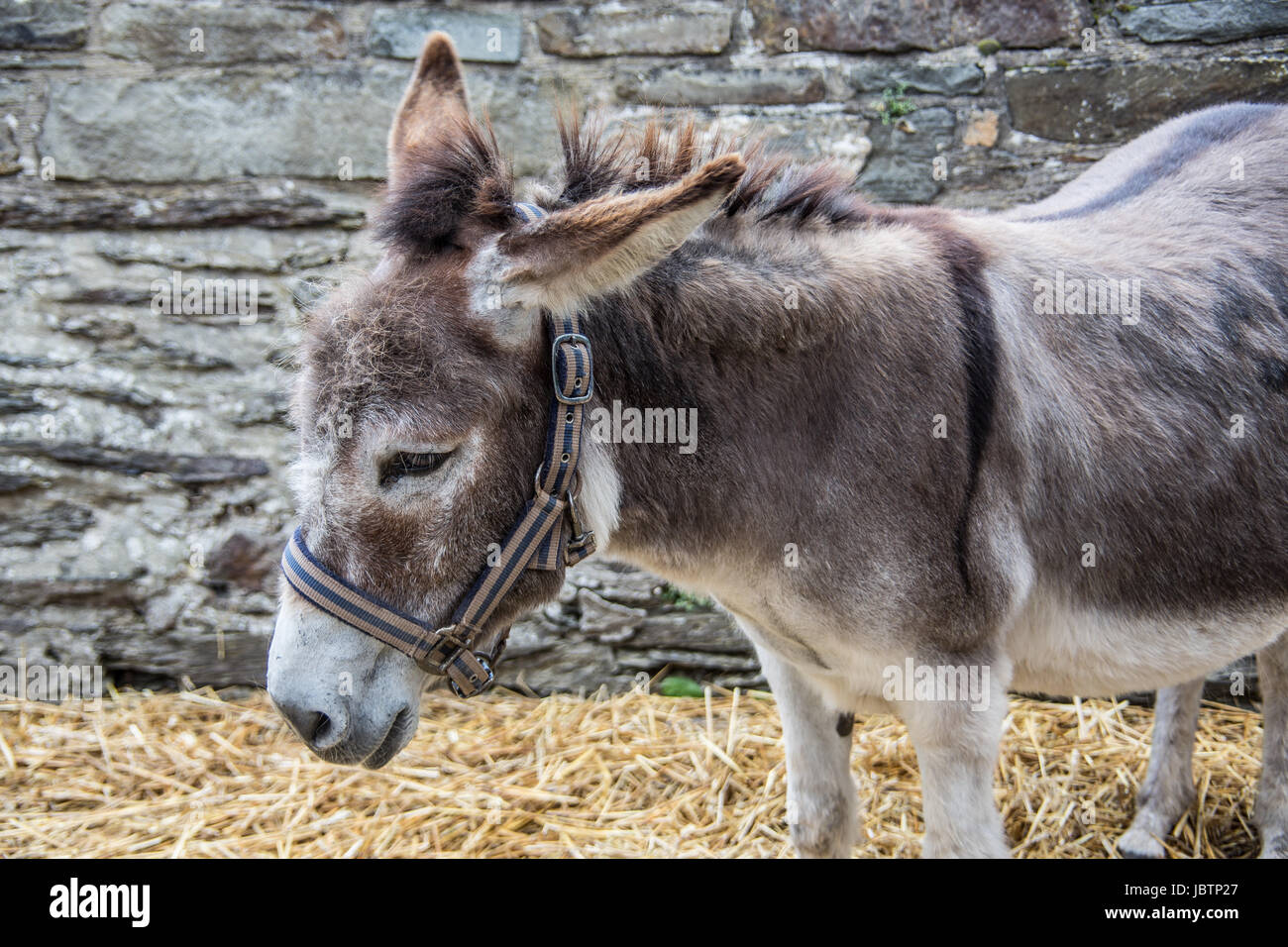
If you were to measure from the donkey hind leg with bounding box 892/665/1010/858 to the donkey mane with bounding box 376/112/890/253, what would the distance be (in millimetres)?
1021

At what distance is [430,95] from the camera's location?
90.1 inches

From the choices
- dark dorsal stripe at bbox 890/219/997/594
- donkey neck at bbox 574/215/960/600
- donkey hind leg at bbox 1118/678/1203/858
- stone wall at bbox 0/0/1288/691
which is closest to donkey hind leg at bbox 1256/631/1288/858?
donkey hind leg at bbox 1118/678/1203/858

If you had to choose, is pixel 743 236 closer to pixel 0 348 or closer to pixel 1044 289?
pixel 1044 289

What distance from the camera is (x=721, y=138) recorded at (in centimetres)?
200

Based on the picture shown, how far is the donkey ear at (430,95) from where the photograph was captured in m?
2.21

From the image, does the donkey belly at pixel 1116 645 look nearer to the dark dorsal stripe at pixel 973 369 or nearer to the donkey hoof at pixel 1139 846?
the dark dorsal stripe at pixel 973 369

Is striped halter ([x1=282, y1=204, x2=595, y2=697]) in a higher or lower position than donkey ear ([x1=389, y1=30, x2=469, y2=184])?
lower

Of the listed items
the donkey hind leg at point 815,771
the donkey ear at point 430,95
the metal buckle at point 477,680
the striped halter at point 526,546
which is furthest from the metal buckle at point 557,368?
the donkey hind leg at point 815,771

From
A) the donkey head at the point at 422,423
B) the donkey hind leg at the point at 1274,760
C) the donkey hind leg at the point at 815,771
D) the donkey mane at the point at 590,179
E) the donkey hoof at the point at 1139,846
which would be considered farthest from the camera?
the donkey hoof at the point at 1139,846

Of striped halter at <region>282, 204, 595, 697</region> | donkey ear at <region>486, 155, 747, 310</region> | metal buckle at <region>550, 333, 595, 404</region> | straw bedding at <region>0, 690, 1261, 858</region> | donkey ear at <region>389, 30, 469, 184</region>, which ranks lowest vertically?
straw bedding at <region>0, 690, 1261, 858</region>

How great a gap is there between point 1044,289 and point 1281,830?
1831mm

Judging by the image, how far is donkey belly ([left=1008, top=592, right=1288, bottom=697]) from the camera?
212 cm

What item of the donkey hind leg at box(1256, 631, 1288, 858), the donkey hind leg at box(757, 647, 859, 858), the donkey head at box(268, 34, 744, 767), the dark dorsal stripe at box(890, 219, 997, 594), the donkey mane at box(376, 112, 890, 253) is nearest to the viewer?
the donkey head at box(268, 34, 744, 767)

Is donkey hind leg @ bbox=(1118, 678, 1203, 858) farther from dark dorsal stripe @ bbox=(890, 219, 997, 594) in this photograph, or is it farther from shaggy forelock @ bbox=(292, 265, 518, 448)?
shaggy forelock @ bbox=(292, 265, 518, 448)
